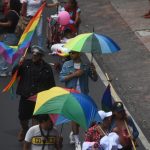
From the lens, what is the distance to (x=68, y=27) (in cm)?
1622

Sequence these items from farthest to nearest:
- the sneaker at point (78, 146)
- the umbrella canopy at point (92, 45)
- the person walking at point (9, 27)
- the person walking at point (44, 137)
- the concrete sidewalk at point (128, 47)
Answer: the person walking at point (9, 27) → the concrete sidewalk at point (128, 47) → the umbrella canopy at point (92, 45) → the sneaker at point (78, 146) → the person walking at point (44, 137)

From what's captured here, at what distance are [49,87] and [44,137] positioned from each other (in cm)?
212

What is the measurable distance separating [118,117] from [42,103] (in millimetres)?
1172

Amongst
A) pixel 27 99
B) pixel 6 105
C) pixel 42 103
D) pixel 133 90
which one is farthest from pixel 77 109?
pixel 133 90

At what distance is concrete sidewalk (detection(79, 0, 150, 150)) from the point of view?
1466 cm

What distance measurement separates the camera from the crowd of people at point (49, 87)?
9.68 m

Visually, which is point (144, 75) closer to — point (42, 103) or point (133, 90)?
point (133, 90)

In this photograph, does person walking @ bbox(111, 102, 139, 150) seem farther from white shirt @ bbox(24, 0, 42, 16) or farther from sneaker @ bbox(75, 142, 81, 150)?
white shirt @ bbox(24, 0, 42, 16)

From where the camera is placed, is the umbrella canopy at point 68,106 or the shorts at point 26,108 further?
the shorts at point 26,108

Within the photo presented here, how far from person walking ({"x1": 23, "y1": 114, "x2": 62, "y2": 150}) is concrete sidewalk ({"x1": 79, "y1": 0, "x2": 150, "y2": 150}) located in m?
3.12

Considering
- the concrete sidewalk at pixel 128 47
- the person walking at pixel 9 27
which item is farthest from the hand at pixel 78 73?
the person walking at pixel 9 27

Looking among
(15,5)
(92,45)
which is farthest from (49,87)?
(15,5)

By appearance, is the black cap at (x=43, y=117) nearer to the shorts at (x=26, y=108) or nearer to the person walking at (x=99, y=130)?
the person walking at (x=99, y=130)

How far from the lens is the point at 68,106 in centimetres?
927
